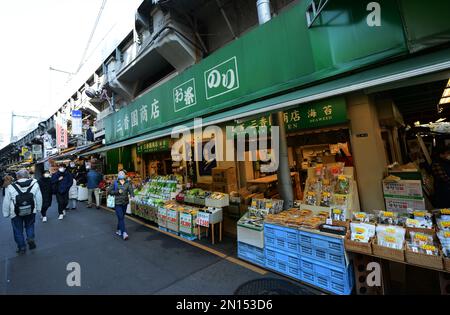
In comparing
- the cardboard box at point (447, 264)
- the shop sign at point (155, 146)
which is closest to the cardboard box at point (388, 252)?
the cardboard box at point (447, 264)

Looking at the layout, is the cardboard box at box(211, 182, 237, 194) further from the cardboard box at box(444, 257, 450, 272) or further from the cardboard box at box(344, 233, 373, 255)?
the cardboard box at box(444, 257, 450, 272)

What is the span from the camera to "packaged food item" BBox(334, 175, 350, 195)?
4902 millimetres

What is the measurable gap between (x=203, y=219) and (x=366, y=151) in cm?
469

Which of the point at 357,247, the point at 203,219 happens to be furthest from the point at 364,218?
the point at 203,219

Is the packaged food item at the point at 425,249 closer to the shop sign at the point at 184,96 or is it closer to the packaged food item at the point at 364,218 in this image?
the packaged food item at the point at 364,218

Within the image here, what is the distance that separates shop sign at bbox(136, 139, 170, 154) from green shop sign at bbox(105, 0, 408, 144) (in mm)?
3913

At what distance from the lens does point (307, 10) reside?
4113 mm

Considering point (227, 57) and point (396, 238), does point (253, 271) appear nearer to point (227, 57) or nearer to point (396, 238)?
point (396, 238)

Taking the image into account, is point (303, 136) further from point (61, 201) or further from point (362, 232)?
point (61, 201)

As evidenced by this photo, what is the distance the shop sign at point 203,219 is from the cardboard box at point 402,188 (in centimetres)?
453

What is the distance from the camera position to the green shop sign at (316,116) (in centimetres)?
541

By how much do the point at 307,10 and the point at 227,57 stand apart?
2268 mm

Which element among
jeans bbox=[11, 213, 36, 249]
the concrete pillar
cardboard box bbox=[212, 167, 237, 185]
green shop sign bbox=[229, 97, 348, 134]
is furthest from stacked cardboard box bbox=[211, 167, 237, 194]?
jeans bbox=[11, 213, 36, 249]
